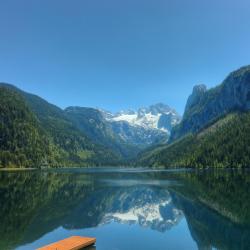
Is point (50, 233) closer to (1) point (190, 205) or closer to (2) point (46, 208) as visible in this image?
(2) point (46, 208)

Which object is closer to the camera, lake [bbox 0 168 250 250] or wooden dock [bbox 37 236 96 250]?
wooden dock [bbox 37 236 96 250]

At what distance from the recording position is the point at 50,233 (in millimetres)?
41844

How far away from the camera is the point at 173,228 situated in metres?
46.1

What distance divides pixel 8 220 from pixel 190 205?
32.1 metres

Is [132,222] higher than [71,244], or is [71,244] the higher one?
[71,244]

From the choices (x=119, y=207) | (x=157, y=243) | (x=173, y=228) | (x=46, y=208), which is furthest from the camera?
(x=119, y=207)

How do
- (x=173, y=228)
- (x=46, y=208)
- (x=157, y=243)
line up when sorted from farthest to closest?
(x=46, y=208), (x=173, y=228), (x=157, y=243)

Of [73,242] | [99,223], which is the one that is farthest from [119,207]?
[73,242]

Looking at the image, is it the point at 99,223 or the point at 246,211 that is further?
the point at 246,211

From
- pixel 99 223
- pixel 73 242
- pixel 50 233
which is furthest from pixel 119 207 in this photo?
pixel 73 242

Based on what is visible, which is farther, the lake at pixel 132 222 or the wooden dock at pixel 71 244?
the lake at pixel 132 222

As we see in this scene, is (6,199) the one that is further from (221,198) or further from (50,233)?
(221,198)

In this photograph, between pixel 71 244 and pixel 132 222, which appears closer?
pixel 71 244

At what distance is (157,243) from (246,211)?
76.9ft
